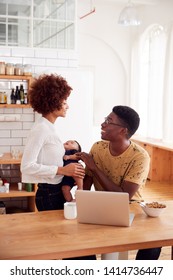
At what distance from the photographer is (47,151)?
2736 millimetres

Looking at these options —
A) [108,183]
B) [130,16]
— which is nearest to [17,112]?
[130,16]

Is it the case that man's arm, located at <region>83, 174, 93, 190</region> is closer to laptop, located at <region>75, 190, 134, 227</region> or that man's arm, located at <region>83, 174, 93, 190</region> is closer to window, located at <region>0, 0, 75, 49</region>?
laptop, located at <region>75, 190, 134, 227</region>

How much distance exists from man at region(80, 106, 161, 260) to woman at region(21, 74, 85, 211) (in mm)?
168

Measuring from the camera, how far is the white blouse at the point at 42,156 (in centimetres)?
265

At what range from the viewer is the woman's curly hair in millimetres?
2867

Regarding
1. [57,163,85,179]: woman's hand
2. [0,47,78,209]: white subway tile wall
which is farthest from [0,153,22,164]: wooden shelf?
[57,163,85,179]: woman's hand

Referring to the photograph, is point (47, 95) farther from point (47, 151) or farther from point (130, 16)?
point (130, 16)

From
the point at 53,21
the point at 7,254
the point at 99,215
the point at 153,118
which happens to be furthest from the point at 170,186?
the point at 7,254

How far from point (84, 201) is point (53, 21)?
4.04 m

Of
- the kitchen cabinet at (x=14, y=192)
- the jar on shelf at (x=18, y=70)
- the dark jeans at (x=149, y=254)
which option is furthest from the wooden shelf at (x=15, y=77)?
the dark jeans at (x=149, y=254)

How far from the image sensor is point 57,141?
278 centimetres

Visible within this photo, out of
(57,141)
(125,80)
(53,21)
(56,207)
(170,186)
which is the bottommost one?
(170,186)

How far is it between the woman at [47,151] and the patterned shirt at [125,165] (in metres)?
0.20

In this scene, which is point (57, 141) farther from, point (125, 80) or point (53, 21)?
point (125, 80)
